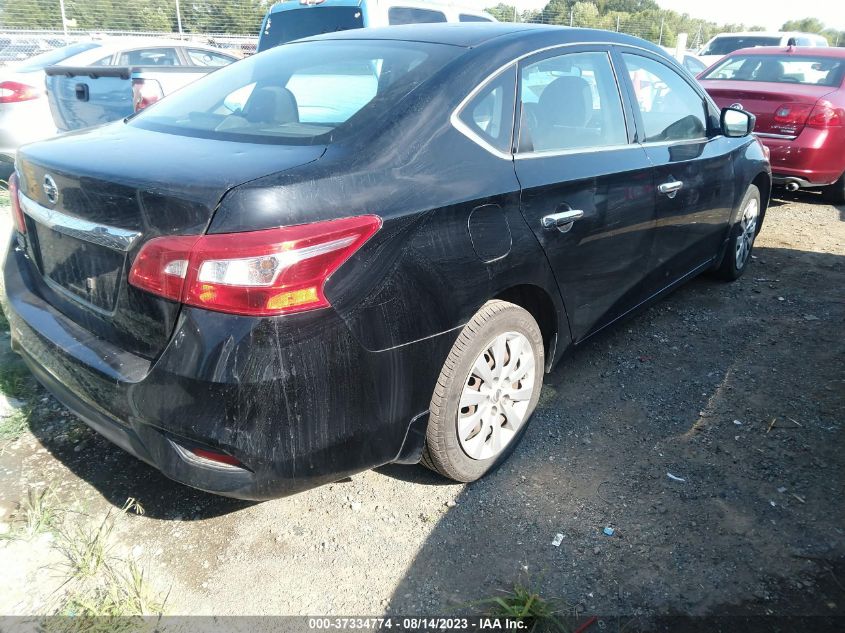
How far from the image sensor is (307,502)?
2607mm

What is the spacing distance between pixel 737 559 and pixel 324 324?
1.65 m

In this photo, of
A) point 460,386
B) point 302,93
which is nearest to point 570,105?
point 302,93

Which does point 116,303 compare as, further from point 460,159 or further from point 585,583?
point 585,583

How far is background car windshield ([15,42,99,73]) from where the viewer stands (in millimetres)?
7423

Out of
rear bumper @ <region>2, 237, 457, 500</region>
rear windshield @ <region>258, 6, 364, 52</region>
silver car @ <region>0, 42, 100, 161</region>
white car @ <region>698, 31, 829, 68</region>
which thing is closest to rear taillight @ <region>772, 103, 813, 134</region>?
rear windshield @ <region>258, 6, 364, 52</region>

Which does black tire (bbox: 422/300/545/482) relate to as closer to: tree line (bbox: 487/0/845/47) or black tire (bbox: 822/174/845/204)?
black tire (bbox: 822/174/845/204)

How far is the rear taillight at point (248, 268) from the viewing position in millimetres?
1793

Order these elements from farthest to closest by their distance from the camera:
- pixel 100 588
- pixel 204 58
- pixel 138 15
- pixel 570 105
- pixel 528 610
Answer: pixel 138 15
pixel 204 58
pixel 570 105
pixel 100 588
pixel 528 610

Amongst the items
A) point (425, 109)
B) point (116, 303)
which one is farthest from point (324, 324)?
point (425, 109)

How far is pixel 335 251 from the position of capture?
1.90 metres

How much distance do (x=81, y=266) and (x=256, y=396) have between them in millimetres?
819

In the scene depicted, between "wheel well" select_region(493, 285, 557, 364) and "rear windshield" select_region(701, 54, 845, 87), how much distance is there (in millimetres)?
5451

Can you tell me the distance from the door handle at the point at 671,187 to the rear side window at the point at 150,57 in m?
7.55

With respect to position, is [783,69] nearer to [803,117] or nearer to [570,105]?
[803,117]
